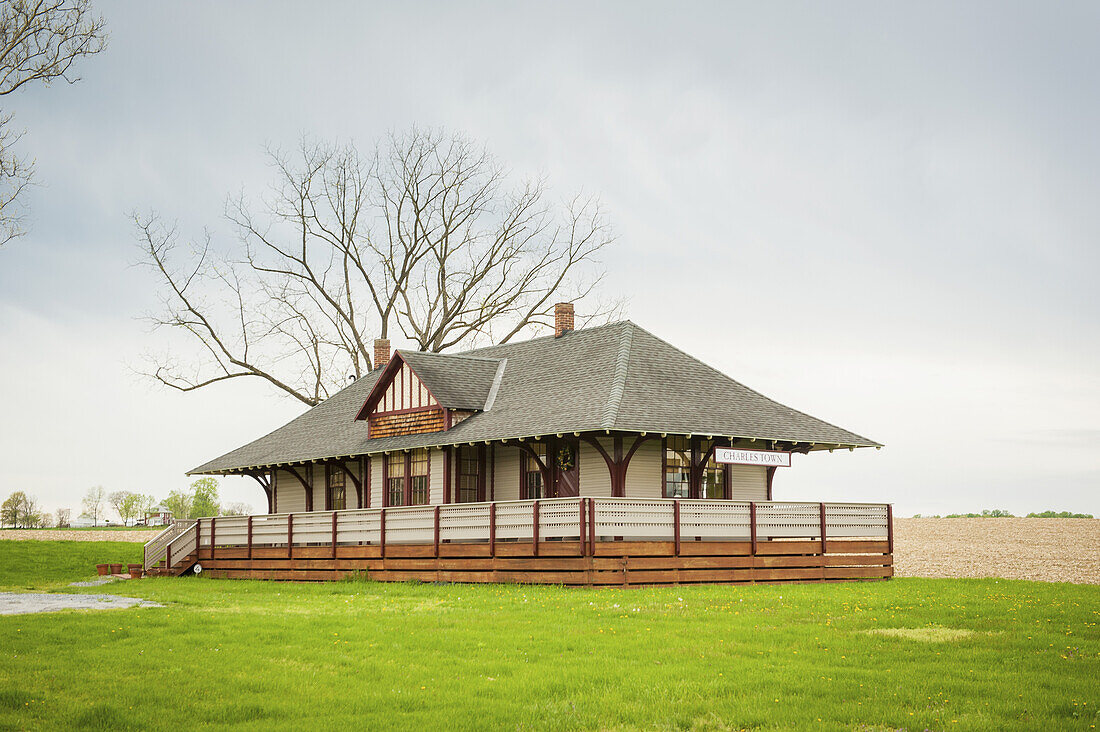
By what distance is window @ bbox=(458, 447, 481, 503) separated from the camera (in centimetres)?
2892

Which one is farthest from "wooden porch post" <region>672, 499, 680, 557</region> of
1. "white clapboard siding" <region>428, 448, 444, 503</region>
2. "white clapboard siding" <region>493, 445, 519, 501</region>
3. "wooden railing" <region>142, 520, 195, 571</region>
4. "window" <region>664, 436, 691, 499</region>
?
"wooden railing" <region>142, 520, 195, 571</region>

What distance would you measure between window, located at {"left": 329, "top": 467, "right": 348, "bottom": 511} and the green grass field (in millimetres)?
15087

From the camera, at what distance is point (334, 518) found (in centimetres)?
2792

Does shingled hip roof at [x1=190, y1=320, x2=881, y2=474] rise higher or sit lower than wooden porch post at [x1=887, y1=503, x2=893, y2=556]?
higher

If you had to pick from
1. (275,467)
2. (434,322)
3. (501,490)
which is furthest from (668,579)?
(434,322)

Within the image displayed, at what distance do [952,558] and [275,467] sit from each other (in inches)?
945

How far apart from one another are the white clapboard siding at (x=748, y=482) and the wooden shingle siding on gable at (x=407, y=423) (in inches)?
328

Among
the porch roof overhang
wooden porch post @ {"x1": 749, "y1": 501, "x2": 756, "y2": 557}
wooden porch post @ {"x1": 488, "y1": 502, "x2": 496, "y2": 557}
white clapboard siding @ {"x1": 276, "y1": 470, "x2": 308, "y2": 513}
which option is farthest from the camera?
white clapboard siding @ {"x1": 276, "y1": 470, "x2": 308, "y2": 513}

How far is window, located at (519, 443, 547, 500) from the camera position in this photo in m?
27.1

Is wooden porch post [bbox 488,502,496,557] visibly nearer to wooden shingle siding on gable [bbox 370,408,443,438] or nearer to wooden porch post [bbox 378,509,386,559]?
wooden porch post [bbox 378,509,386,559]

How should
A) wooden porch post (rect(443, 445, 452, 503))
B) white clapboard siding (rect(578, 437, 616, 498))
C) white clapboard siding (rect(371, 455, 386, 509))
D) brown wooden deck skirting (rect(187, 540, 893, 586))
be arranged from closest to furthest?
brown wooden deck skirting (rect(187, 540, 893, 586)), white clapboard siding (rect(578, 437, 616, 498)), wooden porch post (rect(443, 445, 452, 503)), white clapboard siding (rect(371, 455, 386, 509))

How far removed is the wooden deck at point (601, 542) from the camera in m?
22.4

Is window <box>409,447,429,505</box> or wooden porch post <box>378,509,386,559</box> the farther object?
window <box>409,447,429,505</box>

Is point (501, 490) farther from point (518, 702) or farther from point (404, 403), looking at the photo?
point (518, 702)
